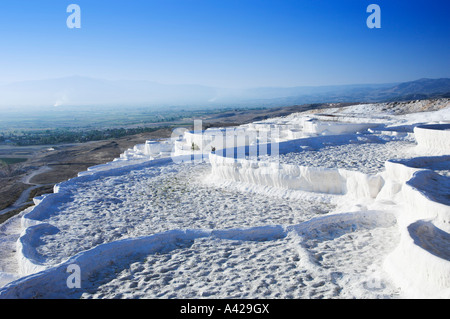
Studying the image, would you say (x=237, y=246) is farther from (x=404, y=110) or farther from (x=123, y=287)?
(x=404, y=110)

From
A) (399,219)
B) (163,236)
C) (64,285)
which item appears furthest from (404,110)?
(64,285)

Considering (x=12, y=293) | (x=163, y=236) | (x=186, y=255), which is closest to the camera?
(x=12, y=293)

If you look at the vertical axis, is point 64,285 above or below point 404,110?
below

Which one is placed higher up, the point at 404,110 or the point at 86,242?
the point at 404,110

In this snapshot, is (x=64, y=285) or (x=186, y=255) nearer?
(x=64, y=285)

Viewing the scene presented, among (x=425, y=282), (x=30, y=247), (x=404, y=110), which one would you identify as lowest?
(x=30, y=247)

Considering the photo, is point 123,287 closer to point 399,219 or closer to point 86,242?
point 86,242

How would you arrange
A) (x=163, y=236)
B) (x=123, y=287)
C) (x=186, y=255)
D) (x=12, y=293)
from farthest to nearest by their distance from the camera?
(x=163, y=236) → (x=186, y=255) → (x=123, y=287) → (x=12, y=293)
